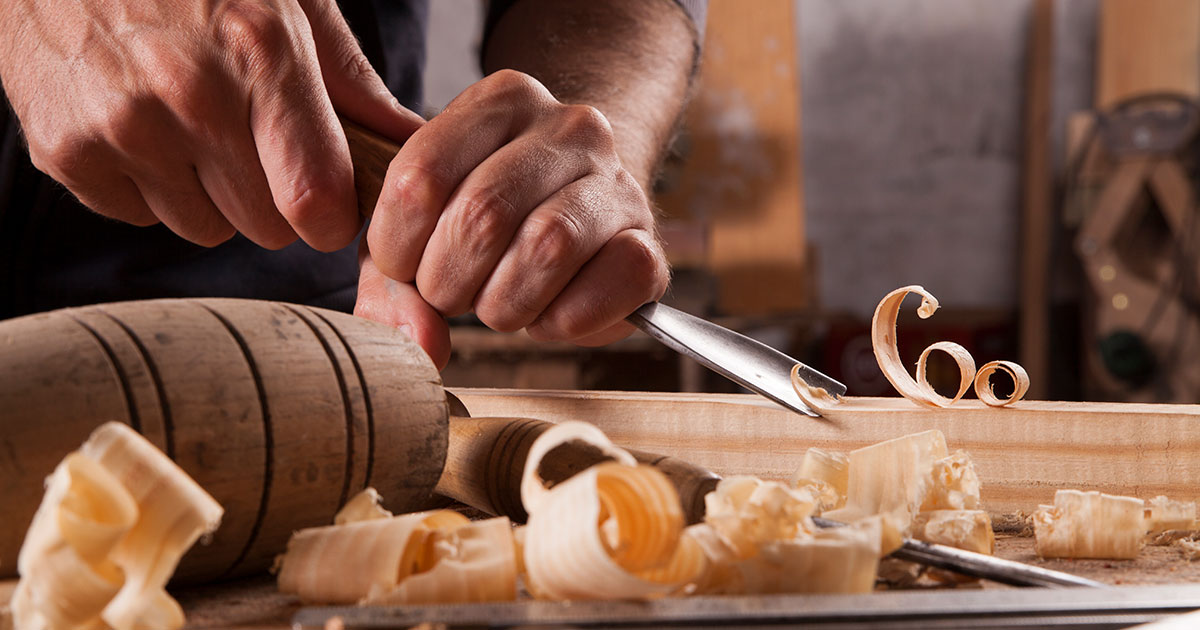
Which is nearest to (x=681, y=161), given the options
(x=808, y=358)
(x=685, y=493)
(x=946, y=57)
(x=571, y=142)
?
(x=808, y=358)

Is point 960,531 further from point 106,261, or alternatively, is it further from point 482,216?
point 106,261

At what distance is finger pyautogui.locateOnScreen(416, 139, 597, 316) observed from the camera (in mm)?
881

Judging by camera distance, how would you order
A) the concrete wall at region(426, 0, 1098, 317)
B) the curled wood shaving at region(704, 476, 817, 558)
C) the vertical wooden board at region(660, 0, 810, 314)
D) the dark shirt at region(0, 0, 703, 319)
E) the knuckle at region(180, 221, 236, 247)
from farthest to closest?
the concrete wall at region(426, 0, 1098, 317) → the vertical wooden board at region(660, 0, 810, 314) → the dark shirt at region(0, 0, 703, 319) → the knuckle at region(180, 221, 236, 247) → the curled wood shaving at region(704, 476, 817, 558)

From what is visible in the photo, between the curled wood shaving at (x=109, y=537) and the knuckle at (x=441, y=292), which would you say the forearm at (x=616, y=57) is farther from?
the curled wood shaving at (x=109, y=537)

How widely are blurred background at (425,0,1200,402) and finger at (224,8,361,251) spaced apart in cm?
191

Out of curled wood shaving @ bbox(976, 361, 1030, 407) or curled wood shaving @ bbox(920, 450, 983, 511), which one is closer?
curled wood shaving @ bbox(920, 450, 983, 511)

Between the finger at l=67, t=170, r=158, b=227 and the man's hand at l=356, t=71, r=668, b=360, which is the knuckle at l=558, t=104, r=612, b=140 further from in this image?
the finger at l=67, t=170, r=158, b=227

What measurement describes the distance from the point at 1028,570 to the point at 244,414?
1.56 ft

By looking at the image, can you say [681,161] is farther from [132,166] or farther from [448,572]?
[448,572]

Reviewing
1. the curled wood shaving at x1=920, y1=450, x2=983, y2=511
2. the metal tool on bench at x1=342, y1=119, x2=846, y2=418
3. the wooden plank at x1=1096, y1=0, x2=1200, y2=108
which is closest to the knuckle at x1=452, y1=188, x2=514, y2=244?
the metal tool on bench at x1=342, y1=119, x2=846, y2=418

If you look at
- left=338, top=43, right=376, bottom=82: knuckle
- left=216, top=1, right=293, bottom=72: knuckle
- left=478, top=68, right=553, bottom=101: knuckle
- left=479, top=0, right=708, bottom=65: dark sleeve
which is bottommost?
left=478, top=68, right=553, bottom=101: knuckle

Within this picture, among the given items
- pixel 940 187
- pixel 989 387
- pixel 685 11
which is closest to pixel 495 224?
pixel 989 387

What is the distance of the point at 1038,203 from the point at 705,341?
151 inches

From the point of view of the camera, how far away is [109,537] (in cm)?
48
